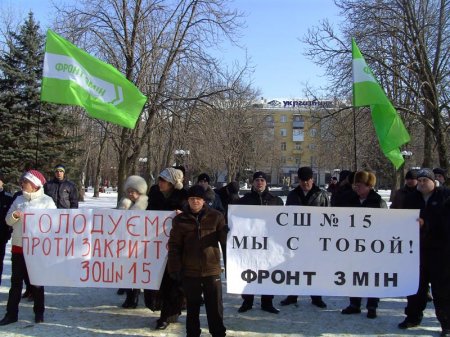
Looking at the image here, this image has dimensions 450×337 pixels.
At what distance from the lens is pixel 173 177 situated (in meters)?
6.03

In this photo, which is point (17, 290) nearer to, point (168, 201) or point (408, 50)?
point (168, 201)

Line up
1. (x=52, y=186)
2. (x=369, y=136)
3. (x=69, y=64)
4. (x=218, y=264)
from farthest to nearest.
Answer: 1. (x=369, y=136)
2. (x=52, y=186)
3. (x=69, y=64)
4. (x=218, y=264)

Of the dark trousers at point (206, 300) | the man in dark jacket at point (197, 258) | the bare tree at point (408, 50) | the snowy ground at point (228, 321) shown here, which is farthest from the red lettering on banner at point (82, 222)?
the bare tree at point (408, 50)

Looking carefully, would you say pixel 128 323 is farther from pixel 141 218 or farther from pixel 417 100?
pixel 417 100

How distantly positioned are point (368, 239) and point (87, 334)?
10.9ft

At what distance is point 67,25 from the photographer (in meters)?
14.1

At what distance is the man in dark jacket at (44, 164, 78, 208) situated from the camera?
7.80 metres

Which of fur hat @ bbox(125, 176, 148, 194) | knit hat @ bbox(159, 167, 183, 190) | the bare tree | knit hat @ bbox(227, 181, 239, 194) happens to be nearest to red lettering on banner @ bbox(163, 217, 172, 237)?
knit hat @ bbox(159, 167, 183, 190)

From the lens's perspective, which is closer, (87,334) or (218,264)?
(218,264)

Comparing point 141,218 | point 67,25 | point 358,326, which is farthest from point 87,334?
point 67,25

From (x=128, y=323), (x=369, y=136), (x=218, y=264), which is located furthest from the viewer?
Answer: (x=369, y=136)

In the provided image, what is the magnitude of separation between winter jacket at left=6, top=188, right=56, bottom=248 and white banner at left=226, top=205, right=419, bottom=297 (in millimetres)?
2301

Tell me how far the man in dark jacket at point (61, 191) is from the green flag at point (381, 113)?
15.0 feet

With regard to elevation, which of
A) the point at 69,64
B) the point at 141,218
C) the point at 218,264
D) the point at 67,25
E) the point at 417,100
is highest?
the point at 67,25
